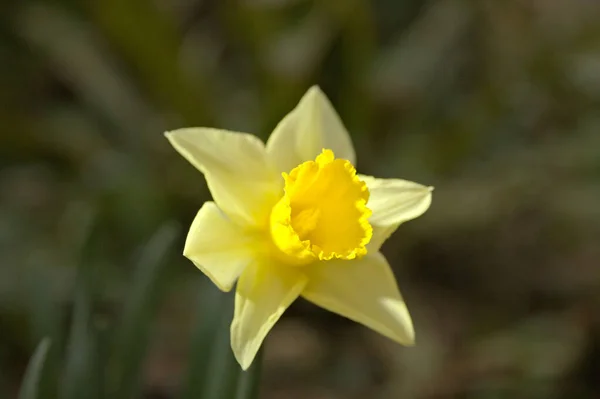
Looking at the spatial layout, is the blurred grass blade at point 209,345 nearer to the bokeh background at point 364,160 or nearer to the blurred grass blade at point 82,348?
→ the blurred grass blade at point 82,348

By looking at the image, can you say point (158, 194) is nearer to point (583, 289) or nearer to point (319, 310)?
point (319, 310)

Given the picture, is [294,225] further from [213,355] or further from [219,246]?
[213,355]

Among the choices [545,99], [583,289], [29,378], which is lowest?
[29,378]

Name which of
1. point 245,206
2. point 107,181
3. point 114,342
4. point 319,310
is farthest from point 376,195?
point 107,181

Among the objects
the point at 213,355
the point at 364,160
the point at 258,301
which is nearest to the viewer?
the point at 258,301

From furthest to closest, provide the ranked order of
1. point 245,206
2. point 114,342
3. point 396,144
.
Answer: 1. point 396,144
2. point 114,342
3. point 245,206

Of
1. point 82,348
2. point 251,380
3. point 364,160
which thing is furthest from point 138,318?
point 364,160

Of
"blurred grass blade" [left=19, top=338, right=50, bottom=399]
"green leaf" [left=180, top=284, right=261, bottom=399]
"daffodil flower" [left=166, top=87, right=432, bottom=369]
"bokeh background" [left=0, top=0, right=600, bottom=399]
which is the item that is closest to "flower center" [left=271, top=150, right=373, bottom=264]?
"daffodil flower" [left=166, top=87, right=432, bottom=369]
